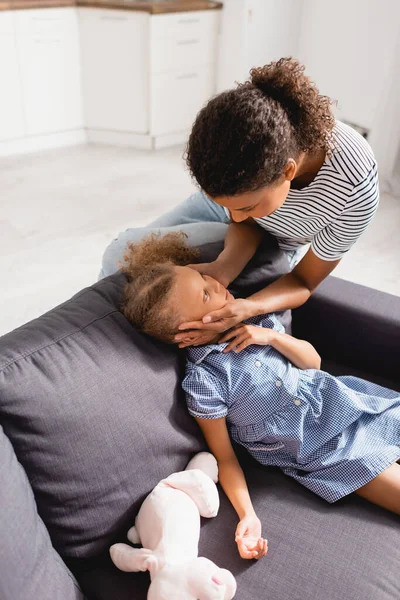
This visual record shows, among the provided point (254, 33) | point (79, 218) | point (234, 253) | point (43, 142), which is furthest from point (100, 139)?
point (234, 253)

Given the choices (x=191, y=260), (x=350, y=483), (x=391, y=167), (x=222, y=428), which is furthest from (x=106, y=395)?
(x=391, y=167)

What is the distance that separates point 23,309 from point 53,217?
0.81 meters

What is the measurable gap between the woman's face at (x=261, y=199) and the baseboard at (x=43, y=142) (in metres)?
2.85

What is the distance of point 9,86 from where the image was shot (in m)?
3.39

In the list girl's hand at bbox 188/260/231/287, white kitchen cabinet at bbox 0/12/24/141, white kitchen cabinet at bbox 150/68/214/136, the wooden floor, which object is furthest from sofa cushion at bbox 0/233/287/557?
white kitchen cabinet at bbox 150/68/214/136

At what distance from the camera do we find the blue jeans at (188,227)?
1.60 metres

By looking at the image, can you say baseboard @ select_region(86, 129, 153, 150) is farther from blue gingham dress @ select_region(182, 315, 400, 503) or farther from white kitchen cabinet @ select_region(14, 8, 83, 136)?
blue gingham dress @ select_region(182, 315, 400, 503)

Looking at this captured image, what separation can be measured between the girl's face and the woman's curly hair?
0.73 ft

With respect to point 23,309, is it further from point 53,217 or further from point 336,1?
point 336,1

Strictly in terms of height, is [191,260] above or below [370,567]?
above

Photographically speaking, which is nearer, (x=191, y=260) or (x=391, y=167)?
(x=191, y=260)

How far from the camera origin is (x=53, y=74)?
3.53m

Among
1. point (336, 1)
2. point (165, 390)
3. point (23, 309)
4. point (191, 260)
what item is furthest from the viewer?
point (336, 1)

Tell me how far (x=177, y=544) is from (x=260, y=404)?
362 mm
